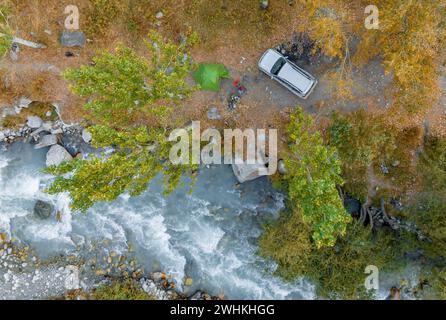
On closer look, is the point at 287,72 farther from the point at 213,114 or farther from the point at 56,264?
the point at 56,264

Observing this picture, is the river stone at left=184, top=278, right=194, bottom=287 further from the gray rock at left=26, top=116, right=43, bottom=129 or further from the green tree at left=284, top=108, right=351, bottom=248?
the gray rock at left=26, top=116, right=43, bottom=129

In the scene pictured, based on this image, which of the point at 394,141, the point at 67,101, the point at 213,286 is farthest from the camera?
the point at 213,286

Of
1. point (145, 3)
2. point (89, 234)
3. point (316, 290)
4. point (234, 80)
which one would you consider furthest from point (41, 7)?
point (316, 290)

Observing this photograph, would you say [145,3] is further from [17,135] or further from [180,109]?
[17,135]

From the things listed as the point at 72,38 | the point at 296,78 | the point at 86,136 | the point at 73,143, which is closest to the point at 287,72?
the point at 296,78

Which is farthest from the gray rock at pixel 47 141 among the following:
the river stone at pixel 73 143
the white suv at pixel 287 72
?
the white suv at pixel 287 72

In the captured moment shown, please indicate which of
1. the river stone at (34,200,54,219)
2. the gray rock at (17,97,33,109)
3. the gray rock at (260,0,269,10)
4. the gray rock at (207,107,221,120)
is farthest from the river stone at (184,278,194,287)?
the gray rock at (260,0,269,10)
